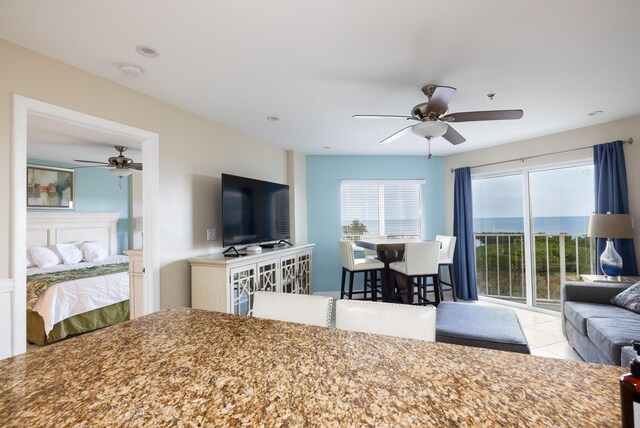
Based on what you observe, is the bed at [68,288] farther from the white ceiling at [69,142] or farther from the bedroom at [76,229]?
the white ceiling at [69,142]

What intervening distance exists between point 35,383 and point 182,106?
2.71 meters

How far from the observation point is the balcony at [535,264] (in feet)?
13.2

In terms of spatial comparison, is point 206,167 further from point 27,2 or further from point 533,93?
point 533,93

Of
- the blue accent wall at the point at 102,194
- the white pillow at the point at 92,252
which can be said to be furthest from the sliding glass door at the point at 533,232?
the blue accent wall at the point at 102,194

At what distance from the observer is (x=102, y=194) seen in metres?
5.52

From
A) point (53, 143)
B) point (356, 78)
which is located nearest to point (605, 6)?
point (356, 78)

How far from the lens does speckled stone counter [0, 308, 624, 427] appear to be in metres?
0.60

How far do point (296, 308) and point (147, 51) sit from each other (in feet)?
6.25

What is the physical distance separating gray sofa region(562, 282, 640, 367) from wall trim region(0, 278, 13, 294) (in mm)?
3755

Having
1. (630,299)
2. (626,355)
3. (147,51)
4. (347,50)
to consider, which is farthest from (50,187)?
(630,299)

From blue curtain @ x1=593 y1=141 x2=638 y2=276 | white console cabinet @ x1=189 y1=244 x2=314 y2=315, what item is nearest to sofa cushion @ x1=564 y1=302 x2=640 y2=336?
blue curtain @ x1=593 y1=141 x2=638 y2=276

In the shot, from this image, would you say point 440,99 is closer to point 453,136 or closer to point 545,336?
point 453,136

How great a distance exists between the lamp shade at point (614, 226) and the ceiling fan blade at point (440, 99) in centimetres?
230

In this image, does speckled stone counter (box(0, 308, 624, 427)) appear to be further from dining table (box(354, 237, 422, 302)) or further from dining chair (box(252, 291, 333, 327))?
dining table (box(354, 237, 422, 302))
